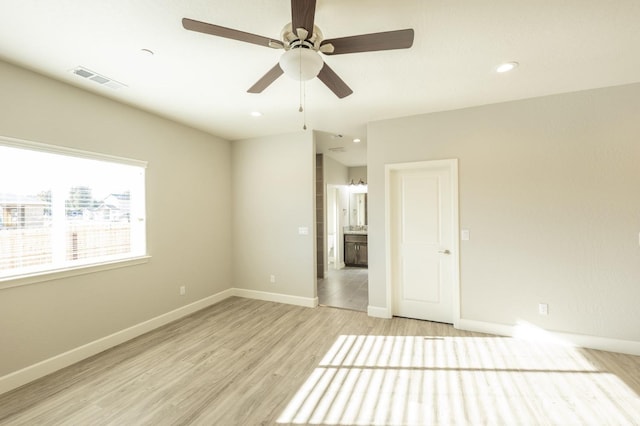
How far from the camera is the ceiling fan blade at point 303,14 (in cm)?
135

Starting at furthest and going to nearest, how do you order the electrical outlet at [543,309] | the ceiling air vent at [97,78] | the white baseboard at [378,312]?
the white baseboard at [378,312] < the electrical outlet at [543,309] < the ceiling air vent at [97,78]

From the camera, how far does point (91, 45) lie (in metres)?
2.01

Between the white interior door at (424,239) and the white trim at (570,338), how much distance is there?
0.87 ft

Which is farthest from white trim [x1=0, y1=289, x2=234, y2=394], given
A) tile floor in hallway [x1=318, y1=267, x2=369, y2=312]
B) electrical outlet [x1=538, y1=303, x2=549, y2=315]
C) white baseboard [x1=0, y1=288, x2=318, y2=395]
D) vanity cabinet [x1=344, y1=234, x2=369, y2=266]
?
electrical outlet [x1=538, y1=303, x2=549, y2=315]

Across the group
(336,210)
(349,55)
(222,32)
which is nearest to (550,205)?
(349,55)

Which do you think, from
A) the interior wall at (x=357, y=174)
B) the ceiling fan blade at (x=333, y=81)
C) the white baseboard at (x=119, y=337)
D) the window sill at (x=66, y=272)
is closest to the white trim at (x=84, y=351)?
the white baseboard at (x=119, y=337)

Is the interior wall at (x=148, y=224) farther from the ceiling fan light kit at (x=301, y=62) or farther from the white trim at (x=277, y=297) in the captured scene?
the ceiling fan light kit at (x=301, y=62)

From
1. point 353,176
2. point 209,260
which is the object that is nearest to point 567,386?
point 209,260

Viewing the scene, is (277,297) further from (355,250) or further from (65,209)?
(355,250)

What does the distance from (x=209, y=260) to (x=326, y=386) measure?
289 centimetres

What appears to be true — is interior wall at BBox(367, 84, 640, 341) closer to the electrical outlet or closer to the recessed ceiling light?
the electrical outlet

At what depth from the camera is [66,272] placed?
102 inches

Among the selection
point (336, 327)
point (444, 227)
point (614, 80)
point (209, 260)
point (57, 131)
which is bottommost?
point (336, 327)

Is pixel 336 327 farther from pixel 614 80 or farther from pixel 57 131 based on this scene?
pixel 614 80
